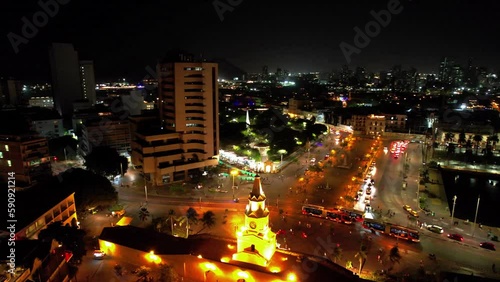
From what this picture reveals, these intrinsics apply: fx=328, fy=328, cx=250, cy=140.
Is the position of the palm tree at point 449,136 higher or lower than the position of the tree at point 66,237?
higher

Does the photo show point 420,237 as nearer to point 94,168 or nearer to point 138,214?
point 138,214

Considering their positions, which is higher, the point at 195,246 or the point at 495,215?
the point at 195,246

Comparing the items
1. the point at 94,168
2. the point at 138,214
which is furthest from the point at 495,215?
the point at 94,168

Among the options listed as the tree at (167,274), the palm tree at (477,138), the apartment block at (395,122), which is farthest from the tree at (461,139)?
the tree at (167,274)

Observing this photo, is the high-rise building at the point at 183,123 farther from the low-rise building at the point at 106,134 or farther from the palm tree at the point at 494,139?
the palm tree at the point at 494,139

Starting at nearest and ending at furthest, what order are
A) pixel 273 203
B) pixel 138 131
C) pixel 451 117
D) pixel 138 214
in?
pixel 138 214
pixel 273 203
pixel 138 131
pixel 451 117

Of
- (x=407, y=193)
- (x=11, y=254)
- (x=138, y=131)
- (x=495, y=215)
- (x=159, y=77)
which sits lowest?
(x=495, y=215)
